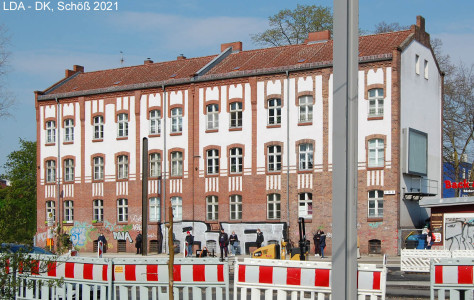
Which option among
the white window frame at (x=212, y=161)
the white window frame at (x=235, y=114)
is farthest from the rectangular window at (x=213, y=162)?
the white window frame at (x=235, y=114)

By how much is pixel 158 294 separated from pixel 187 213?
1372 inches

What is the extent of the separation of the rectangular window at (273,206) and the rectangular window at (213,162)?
4.24 m

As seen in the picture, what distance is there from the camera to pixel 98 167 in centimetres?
5122

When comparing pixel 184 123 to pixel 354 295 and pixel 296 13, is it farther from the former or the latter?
pixel 354 295

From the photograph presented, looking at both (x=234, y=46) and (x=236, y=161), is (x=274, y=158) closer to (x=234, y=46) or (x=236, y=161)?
(x=236, y=161)

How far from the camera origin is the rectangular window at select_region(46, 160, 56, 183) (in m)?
53.8

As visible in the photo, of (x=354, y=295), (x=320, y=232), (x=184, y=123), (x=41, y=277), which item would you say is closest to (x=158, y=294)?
(x=41, y=277)

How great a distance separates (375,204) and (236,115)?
1068cm

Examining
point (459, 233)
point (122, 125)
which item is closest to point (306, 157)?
point (459, 233)

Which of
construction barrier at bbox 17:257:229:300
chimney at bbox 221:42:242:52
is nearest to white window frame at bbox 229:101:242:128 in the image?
chimney at bbox 221:42:242:52

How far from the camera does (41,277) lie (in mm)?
12898

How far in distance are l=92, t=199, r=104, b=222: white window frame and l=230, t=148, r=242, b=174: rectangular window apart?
426 inches

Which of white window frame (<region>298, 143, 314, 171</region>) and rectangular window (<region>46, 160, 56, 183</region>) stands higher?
white window frame (<region>298, 143, 314, 171</region>)

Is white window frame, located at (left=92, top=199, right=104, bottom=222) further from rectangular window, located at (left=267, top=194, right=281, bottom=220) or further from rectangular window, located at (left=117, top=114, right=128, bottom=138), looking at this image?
rectangular window, located at (left=267, top=194, right=281, bottom=220)
